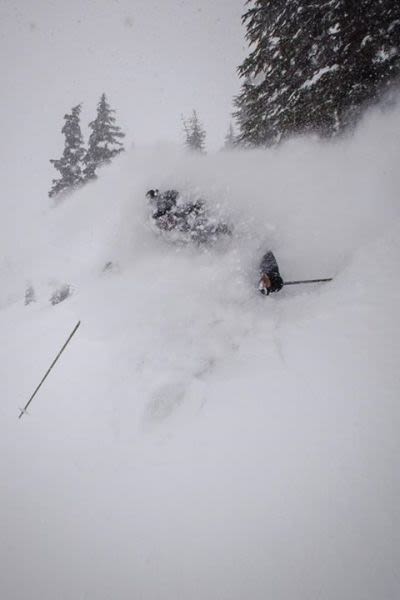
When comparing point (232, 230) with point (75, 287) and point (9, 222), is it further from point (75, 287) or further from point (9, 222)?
point (9, 222)

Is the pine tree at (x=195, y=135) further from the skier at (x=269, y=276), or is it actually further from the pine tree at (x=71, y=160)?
the skier at (x=269, y=276)

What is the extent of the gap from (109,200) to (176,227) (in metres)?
11.4

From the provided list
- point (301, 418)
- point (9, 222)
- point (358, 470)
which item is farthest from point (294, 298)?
point (9, 222)

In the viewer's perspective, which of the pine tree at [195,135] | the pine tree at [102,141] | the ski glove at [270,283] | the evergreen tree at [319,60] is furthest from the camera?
the pine tree at [195,135]

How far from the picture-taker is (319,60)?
720cm

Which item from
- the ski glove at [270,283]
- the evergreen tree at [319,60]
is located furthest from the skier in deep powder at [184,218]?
the evergreen tree at [319,60]

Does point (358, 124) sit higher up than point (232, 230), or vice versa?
point (358, 124)

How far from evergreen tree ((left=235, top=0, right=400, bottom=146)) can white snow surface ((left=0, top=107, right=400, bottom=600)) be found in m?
0.63

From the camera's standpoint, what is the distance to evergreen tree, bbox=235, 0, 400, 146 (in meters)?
6.55

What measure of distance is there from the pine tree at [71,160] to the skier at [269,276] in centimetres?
2194

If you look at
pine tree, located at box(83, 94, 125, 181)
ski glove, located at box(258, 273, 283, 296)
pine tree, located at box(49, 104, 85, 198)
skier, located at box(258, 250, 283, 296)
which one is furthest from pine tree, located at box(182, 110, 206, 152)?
ski glove, located at box(258, 273, 283, 296)

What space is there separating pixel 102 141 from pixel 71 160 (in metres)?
3.32

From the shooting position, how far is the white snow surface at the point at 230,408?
3.16 m

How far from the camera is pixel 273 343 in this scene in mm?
5234
